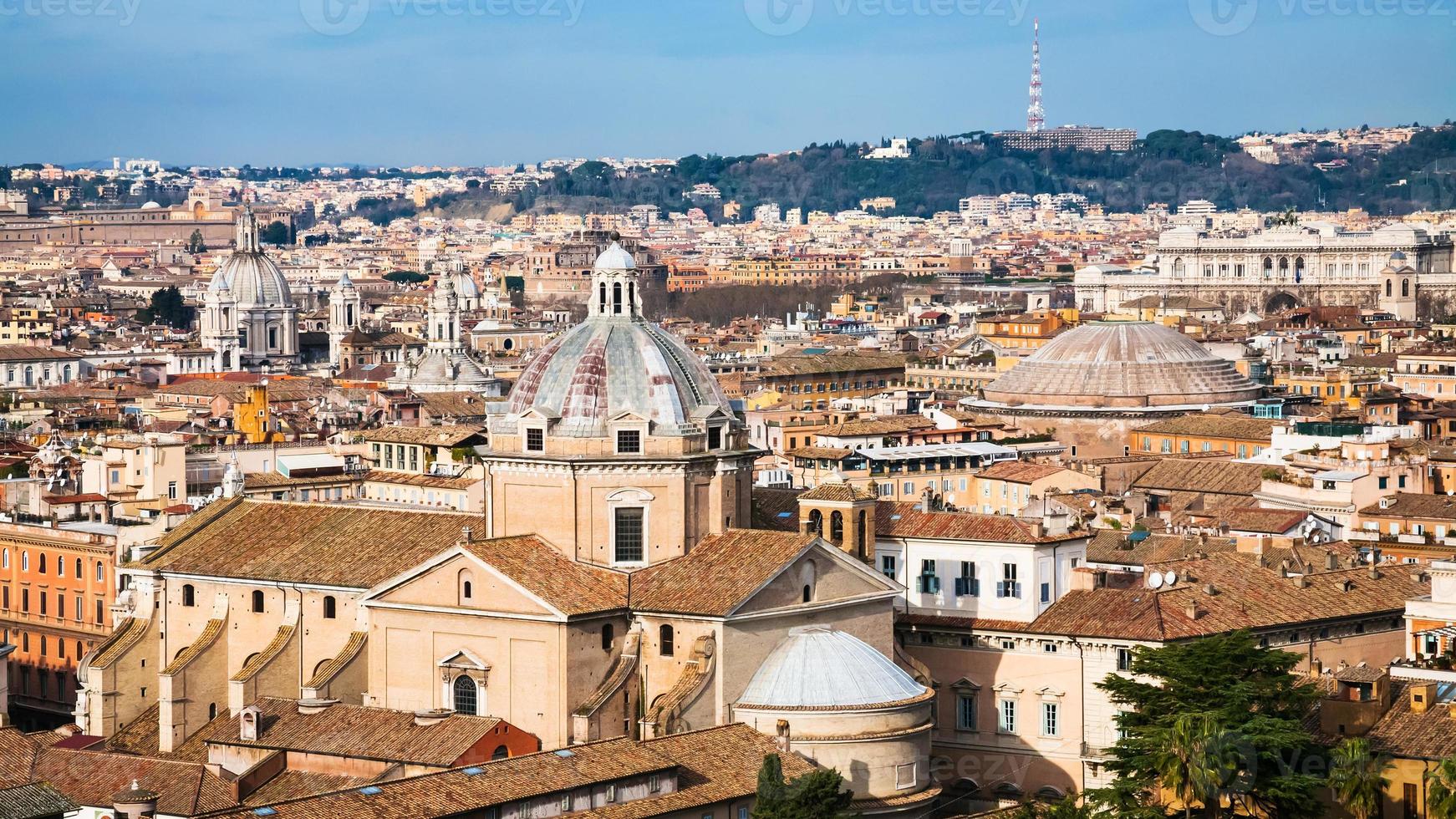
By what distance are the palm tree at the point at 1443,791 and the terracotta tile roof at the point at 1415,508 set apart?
16.3 metres

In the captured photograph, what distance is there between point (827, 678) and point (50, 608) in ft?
51.4

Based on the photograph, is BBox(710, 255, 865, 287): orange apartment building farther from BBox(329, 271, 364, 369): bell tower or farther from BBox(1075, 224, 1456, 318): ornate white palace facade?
BBox(329, 271, 364, 369): bell tower

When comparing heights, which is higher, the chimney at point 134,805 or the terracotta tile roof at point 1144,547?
the terracotta tile roof at point 1144,547

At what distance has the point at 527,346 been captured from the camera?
113 meters

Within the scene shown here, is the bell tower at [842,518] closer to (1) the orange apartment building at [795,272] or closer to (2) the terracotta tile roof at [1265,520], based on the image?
(2) the terracotta tile roof at [1265,520]

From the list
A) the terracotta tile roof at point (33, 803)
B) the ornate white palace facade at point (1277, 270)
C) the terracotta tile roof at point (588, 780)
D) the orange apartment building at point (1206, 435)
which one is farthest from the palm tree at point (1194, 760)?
the ornate white palace facade at point (1277, 270)

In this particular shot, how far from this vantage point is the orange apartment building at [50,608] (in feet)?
132

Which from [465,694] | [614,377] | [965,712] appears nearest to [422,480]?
[965,712]

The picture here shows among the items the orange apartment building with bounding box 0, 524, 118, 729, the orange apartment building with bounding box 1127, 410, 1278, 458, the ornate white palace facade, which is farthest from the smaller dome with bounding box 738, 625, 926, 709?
the ornate white palace facade

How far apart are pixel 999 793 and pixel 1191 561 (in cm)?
515

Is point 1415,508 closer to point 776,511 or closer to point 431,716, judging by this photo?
point 776,511

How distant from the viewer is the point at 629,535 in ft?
103

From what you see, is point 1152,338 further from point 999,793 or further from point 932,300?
point 932,300

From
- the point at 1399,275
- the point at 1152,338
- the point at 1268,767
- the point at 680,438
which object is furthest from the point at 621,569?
the point at 1399,275
